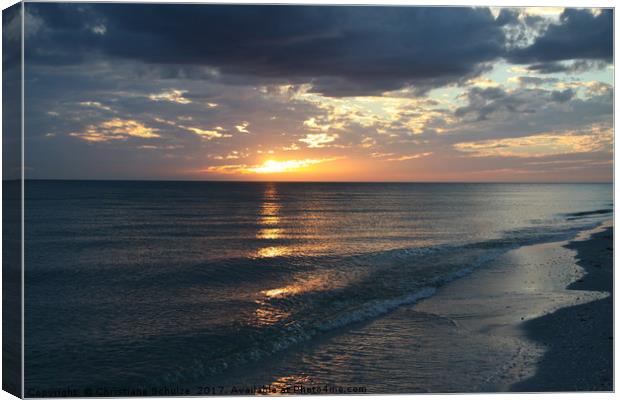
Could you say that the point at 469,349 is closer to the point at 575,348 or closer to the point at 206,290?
the point at 575,348

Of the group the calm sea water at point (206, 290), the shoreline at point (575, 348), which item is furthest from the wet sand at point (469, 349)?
the calm sea water at point (206, 290)

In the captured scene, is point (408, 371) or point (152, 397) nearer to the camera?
point (152, 397)

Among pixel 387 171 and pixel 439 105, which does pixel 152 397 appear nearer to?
pixel 439 105

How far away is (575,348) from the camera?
25.7 ft

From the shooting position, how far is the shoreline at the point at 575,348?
6.83 metres

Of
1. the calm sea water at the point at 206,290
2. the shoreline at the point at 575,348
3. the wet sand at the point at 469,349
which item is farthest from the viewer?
the calm sea water at the point at 206,290

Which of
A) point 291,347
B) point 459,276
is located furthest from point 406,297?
point 291,347

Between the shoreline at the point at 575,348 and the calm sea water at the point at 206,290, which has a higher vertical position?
the shoreline at the point at 575,348

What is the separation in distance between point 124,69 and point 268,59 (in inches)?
224

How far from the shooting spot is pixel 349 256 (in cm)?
1898

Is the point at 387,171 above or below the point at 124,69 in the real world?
below

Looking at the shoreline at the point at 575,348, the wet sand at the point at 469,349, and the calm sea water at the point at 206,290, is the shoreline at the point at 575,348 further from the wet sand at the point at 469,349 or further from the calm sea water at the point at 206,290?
the calm sea water at the point at 206,290

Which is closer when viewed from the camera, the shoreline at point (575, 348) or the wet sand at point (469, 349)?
the shoreline at point (575, 348)

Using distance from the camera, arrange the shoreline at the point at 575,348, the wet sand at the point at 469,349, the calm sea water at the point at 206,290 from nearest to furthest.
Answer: the shoreline at the point at 575,348 → the wet sand at the point at 469,349 → the calm sea water at the point at 206,290
